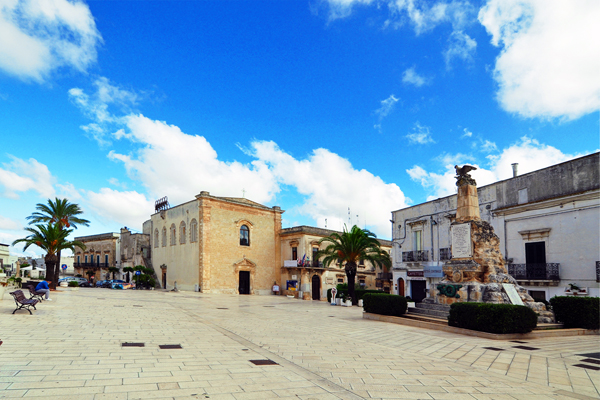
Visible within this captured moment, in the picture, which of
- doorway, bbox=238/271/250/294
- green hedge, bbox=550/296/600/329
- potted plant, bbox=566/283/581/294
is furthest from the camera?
doorway, bbox=238/271/250/294

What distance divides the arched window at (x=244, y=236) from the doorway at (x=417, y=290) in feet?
53.7

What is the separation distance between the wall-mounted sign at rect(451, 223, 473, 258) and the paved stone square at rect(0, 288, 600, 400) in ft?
12.2

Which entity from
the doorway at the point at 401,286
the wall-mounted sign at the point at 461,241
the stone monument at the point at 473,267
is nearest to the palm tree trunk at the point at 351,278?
the doorway at the point at 401,286

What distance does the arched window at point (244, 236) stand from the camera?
1478 inches

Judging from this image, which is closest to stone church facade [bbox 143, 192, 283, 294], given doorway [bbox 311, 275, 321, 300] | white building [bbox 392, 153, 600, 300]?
doorway [bbox 311, 275, 321, 300]

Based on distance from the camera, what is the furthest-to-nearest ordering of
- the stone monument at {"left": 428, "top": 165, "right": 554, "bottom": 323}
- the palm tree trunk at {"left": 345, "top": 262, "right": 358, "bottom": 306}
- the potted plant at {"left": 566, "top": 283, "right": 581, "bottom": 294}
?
the palm tree trunk at {"left": 345, "top": 262, "right": 358, "bottom": 306} < the potted plant at {"left": 566, "top": 283, "right": 581, "bottom": 294} < the stone monument at {"left": 428, "top": 165, "right": 554, "bottom": 323}

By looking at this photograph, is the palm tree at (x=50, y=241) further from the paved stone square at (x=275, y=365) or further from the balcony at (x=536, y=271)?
the balcony at (x=536, y=271)

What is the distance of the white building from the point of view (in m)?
18.3

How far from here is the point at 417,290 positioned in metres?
28.5

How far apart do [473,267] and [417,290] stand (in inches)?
609

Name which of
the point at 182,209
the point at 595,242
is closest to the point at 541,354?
the point at 595,242

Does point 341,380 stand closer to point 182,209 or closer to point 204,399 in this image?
point 204,399

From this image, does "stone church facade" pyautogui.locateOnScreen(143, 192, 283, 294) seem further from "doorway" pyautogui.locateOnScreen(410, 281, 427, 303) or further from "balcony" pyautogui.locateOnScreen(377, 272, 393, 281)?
"doorway" pyautogui.locateOnScreen(410, 281, 427, 303)

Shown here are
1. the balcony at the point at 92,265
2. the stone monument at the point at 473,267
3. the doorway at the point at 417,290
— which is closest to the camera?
the stone monument at the point at 473,267
